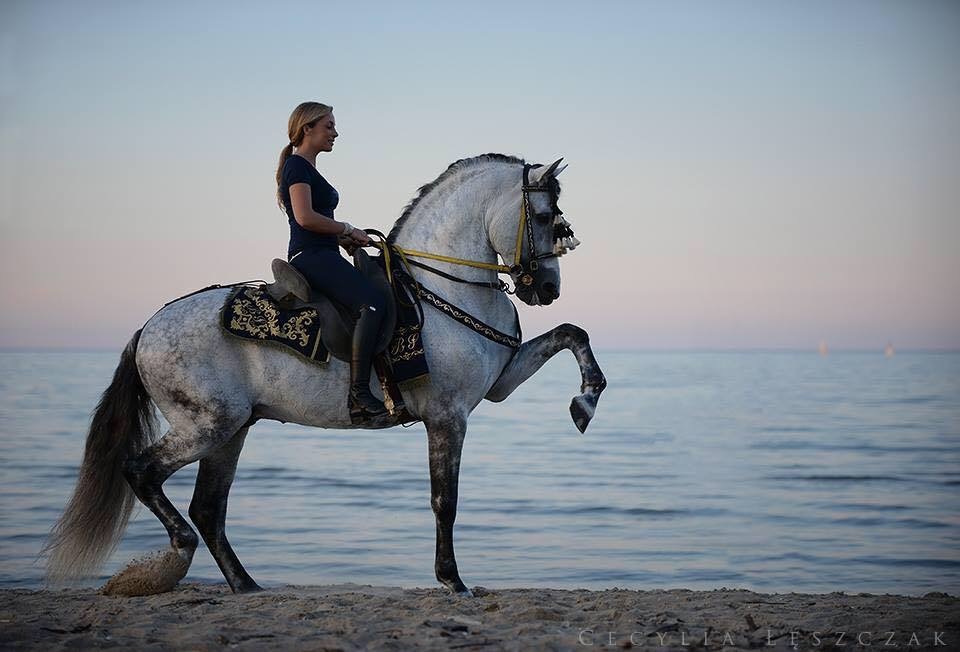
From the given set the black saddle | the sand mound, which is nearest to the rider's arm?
the black saddle

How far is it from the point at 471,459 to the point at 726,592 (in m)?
11.9

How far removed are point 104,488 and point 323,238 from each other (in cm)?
216

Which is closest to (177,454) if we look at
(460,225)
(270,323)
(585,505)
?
(270,323)

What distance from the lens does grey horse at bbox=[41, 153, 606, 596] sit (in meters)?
6.54

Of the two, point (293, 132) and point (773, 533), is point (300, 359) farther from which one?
point (773, 533)

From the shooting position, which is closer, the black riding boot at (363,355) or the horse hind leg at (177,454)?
the black riding boot at (363,355)

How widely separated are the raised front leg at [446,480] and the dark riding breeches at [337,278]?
862mm

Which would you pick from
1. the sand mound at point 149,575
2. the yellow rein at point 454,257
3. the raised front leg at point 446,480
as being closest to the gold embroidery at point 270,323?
the yellow rein at point 454,257

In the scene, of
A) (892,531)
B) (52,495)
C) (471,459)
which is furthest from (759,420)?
(52,495)

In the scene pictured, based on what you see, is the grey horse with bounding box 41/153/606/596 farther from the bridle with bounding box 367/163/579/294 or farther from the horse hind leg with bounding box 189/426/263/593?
the horse hind leg with bounding box 189/426/263/593

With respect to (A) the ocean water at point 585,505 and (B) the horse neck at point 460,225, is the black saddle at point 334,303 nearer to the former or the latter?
(B) the horse neck at point 460,225

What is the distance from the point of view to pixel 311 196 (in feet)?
21.2

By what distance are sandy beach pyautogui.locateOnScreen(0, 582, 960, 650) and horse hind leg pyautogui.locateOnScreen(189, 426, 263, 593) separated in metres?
0.14

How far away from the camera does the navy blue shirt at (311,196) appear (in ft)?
21.2
